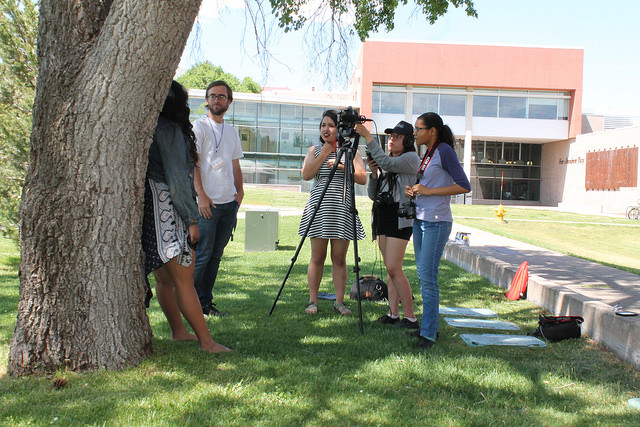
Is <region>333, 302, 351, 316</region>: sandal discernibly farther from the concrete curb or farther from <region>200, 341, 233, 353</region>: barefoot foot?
the concrete curb

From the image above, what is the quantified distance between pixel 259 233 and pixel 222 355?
25.2 ft

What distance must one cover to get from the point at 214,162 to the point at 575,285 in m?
4.49

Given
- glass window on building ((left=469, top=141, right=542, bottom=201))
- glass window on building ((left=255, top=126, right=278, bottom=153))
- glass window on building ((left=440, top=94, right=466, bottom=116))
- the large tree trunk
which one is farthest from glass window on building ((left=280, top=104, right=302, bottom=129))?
the large tree trunk

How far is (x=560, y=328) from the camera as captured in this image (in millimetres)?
4441

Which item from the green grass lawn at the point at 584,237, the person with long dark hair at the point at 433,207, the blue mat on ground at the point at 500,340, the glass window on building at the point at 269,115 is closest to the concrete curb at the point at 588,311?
the blue mat on ground at the point at 500,340

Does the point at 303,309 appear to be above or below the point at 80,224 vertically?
below

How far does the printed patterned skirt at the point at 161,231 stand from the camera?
3420 mm

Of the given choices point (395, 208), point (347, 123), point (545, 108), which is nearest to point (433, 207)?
point (395, 208)

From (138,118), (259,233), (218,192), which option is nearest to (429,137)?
(218,192)

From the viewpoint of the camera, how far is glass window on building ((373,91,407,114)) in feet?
127

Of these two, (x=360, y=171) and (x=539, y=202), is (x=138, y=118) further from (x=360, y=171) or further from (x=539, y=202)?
(x=539, y=202)

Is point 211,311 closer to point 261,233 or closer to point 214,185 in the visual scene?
point 214,185

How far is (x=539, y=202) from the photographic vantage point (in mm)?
44125

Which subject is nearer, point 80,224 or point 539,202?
point 80,224
